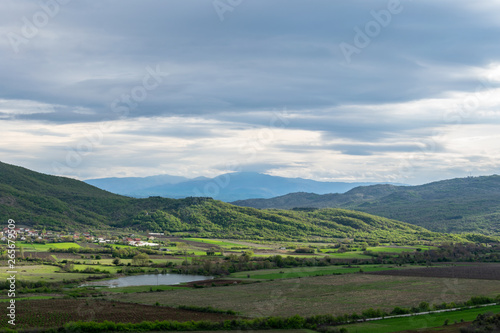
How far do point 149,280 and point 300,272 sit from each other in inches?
1254

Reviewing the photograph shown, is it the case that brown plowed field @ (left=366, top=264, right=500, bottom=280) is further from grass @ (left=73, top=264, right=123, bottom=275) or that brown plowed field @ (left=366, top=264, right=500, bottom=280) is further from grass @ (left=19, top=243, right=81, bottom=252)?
grass @ (left=19, top=243, right=81, bottom=252)

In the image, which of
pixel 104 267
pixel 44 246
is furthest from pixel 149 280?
pixel 44 246

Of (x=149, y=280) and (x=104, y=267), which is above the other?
(x=104, y=267)

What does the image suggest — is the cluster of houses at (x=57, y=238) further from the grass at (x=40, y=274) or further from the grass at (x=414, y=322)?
the grass at (x=414, y=322)

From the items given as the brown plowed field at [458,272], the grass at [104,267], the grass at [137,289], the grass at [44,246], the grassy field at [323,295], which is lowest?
the brown plowed field at [458,272]

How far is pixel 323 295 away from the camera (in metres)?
67.2

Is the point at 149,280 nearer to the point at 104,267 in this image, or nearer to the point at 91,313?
the point at 104,267

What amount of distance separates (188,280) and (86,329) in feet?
145

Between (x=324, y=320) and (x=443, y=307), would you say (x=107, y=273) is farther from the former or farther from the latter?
(x=443, y=307)

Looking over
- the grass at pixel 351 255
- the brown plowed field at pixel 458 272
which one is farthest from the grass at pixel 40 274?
the grass at pixel 351 255

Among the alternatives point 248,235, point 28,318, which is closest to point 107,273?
point 28,318

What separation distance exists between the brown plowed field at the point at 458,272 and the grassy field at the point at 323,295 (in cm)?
610

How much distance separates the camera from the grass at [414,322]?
4550 cm

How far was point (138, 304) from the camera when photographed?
60656 millimetres
